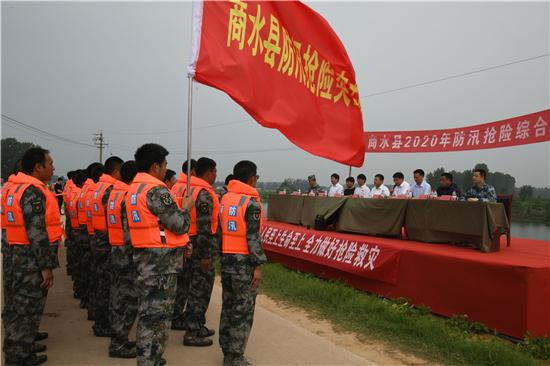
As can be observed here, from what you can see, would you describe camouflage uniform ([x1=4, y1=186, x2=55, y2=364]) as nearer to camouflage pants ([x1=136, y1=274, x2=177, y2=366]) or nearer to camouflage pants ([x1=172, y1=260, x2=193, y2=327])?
camouflage pants ([x1=136, y1=274, x2=177, y2=366])

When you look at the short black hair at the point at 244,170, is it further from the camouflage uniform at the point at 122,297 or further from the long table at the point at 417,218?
the long table at the point at 417,218

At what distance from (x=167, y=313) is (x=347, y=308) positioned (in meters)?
3.02

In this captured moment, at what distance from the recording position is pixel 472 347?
12.6ft

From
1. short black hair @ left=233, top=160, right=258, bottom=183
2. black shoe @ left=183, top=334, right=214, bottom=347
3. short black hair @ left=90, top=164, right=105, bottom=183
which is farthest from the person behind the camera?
short black hair @ left=90, top=164, right=105, bottom=183

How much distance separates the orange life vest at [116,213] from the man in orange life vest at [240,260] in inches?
43.2

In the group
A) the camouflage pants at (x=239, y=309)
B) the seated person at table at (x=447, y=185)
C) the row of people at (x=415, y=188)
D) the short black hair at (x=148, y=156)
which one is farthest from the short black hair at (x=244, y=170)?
the seated person at table at (x=447, y=185)

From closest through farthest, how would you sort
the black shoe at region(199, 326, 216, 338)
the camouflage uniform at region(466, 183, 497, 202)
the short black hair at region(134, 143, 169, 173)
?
the short black hair at region(134, 143, 169, 173) < the black shoe at region(199, 326, 216, 338) < the camouflage uniform at region(466, 183, 497, 202)

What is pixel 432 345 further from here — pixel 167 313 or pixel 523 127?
pixel 523 127

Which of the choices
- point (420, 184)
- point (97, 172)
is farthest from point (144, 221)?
point (420, 184)

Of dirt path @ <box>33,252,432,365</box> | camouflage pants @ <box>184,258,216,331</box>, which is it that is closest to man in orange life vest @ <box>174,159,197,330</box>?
dirt path @ <box>33,252,432,365</box>

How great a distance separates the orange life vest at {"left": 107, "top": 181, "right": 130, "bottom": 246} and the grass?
2809 millimetres

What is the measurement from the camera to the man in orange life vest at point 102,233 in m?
4.25

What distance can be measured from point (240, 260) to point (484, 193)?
4.26 m

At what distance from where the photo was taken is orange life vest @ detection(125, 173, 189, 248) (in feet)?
9.25
